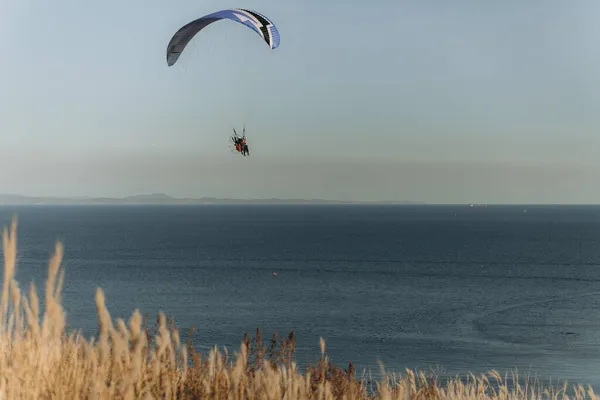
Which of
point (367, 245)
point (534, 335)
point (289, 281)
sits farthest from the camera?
point (367, 245)

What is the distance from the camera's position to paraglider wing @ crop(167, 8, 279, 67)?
51.1ft

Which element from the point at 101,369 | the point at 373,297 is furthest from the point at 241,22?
the point at 373,297

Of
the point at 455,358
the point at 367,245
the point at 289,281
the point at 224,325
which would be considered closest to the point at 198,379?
the point at 455,358

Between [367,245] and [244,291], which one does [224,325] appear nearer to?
[244,291]

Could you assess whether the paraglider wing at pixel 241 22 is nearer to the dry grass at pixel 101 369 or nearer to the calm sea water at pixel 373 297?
the dry grass at pixel 101 369

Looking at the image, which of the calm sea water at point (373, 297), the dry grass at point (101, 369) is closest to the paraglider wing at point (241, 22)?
the dry grass at point (101, 369)

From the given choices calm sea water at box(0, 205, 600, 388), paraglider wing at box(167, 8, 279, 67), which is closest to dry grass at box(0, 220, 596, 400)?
paraglider wing at box(167, 8, 279, 67)

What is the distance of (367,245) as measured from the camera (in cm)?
16812

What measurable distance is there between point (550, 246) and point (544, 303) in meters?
91.3

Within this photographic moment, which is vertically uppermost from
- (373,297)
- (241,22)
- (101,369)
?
(241,22)

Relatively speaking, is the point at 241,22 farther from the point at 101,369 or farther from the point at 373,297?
the point at 373,297

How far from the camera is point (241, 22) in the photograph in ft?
48.6

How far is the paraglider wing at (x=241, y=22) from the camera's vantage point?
1558 centimetres

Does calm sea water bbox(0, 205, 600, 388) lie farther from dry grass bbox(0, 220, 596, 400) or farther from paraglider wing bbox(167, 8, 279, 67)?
dry grass bbox(0, 220, 596, 400)
